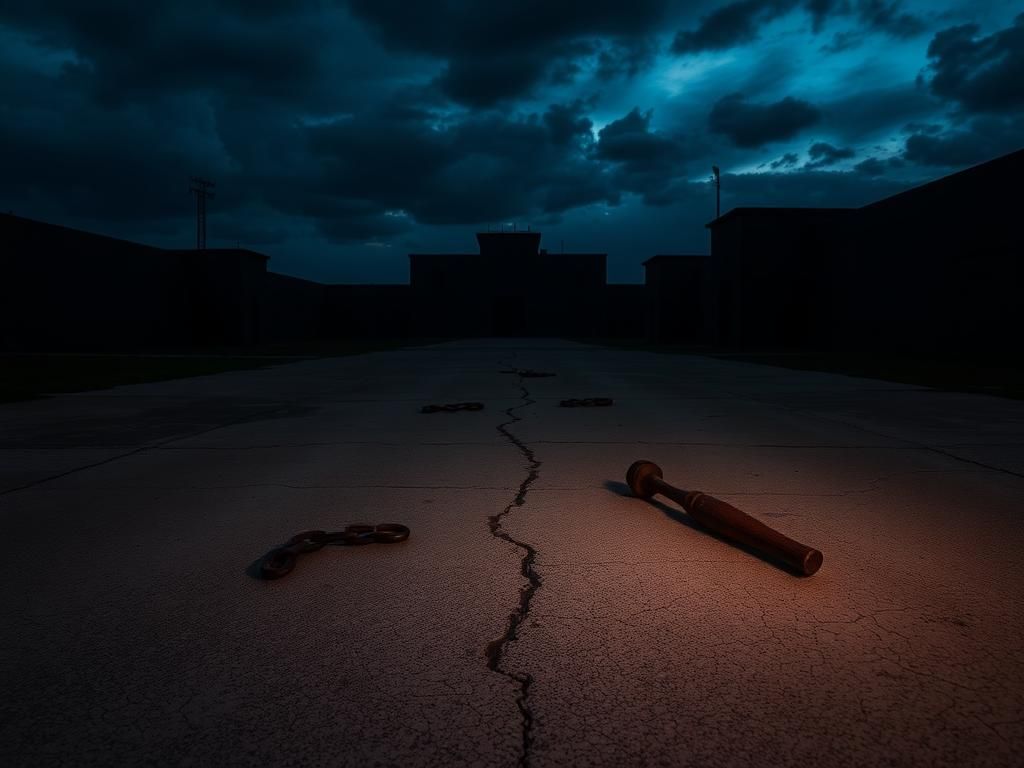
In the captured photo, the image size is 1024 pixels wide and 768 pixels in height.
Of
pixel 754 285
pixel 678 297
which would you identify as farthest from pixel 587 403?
pixel 678 297

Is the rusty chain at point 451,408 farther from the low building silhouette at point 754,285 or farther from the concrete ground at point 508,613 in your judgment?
the low building silhouette at point 754,285

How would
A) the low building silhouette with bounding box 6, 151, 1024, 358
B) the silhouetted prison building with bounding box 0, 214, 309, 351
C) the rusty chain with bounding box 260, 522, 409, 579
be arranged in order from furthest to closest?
the silhouetted prison building with bounding box 0, 214, 309, 351
the low building silhouette with bounding box 6, 151, 1024, 358
the rusty chain with bounding box 260, 522, 409, 579

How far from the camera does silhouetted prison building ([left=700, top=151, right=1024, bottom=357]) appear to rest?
17984mm

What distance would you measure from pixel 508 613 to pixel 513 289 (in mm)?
54215

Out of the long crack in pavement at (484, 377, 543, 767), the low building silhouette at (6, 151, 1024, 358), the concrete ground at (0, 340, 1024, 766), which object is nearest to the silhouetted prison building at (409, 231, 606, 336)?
the low building silhouette at (6, 151, 1024, 358)

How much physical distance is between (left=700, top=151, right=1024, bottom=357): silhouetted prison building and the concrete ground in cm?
1537

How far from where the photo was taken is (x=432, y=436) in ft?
21.6

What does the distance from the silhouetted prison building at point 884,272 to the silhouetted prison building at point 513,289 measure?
2146 cm

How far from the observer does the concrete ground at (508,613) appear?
1733 mm

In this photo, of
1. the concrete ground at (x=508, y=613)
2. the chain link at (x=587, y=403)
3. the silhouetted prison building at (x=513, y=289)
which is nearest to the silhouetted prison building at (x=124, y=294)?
the silhouetted prison building at (x=513, y=289)

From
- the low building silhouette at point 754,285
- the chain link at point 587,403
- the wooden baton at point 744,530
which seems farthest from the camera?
the low building silhouette at point 754,285

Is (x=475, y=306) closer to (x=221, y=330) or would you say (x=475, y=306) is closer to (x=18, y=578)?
(x=221, y=330)

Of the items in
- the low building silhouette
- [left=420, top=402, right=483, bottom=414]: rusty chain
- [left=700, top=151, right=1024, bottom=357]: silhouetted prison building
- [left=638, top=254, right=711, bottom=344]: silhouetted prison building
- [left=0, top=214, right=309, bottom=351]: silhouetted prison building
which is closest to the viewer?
[left=420, top=402, right=483, bottom=414]: rusty chain

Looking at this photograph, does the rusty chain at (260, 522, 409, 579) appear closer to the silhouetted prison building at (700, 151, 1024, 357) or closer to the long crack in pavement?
the long crack in pavement
